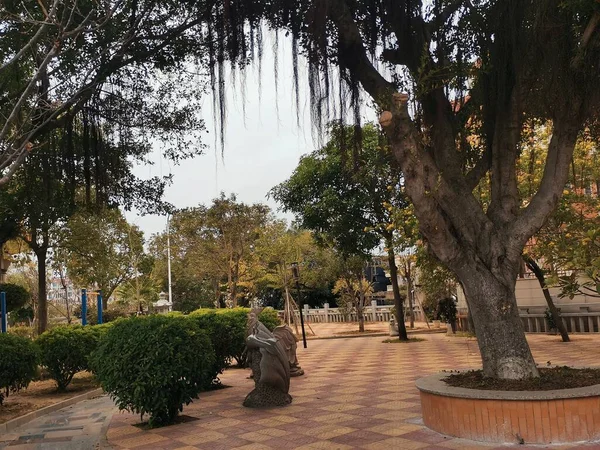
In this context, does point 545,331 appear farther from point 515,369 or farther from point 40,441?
point 40,441

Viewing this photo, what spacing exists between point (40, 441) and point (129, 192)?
16.7ft

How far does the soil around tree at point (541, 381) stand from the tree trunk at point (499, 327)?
104mm

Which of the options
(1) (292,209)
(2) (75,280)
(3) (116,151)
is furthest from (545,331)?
(2) (75,280)

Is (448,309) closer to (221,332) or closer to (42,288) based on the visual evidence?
(221,332)

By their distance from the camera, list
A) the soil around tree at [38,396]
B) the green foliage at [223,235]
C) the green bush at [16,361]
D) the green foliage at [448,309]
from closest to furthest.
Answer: the green bush at [16,361] < the soil around tree at [38,396] < the green foliage at [448,309] < the green foliage at [223,235]

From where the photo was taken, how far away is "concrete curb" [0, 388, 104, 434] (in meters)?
8.93

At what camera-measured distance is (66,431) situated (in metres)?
8.48

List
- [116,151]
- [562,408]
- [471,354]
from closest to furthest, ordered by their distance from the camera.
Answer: [562,408] < [116,151] < [471,354]

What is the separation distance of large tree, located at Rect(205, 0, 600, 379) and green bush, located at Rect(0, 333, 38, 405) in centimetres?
679

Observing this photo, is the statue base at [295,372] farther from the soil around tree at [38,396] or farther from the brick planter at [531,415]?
the brick planter at [531,415]

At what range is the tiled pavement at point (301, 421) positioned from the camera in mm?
6387

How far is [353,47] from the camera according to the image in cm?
621

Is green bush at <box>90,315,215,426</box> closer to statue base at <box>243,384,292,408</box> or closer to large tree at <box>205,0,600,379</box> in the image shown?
statue base at <box>243,384,292,408</box>

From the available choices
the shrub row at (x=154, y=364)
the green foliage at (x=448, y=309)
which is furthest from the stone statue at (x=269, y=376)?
the green foliage at (x=448, y=309)
